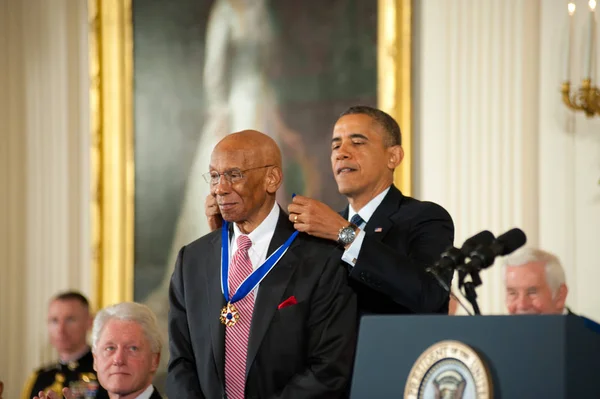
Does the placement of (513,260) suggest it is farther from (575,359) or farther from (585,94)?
(575,359)

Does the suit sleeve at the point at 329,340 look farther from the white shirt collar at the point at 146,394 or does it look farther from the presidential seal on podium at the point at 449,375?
the white shirt collar at the point at 146,394

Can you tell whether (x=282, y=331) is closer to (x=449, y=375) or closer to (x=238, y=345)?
(x=238, y=345)

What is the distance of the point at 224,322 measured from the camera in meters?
3.50

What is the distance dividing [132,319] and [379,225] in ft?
4.19

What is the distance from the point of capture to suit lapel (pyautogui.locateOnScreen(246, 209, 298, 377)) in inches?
135

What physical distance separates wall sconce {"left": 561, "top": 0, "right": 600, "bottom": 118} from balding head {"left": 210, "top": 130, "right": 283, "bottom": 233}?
116 inches

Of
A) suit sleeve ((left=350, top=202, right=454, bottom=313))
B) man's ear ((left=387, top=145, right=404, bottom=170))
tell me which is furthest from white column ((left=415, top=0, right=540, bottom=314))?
suit sleeve ((left=350, top=202, right=454, bottom=313))

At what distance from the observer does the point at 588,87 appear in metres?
5.96

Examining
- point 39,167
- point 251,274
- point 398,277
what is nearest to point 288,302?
point 251,274

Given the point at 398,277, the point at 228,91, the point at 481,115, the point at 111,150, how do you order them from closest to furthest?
the point at 398,277
the point at 481,115
the point at 228,91
the point at 111,150

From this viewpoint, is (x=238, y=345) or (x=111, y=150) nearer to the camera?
(x=238, y=345)

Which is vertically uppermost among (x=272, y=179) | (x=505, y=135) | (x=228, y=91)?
(x=228, y=91)

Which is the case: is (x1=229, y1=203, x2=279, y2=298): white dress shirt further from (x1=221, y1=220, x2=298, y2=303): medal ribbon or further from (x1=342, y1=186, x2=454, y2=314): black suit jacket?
Result: (x1=342, y1=186, x2=454, y2=314): black suit jacket

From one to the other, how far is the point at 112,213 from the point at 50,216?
606 millimetres
